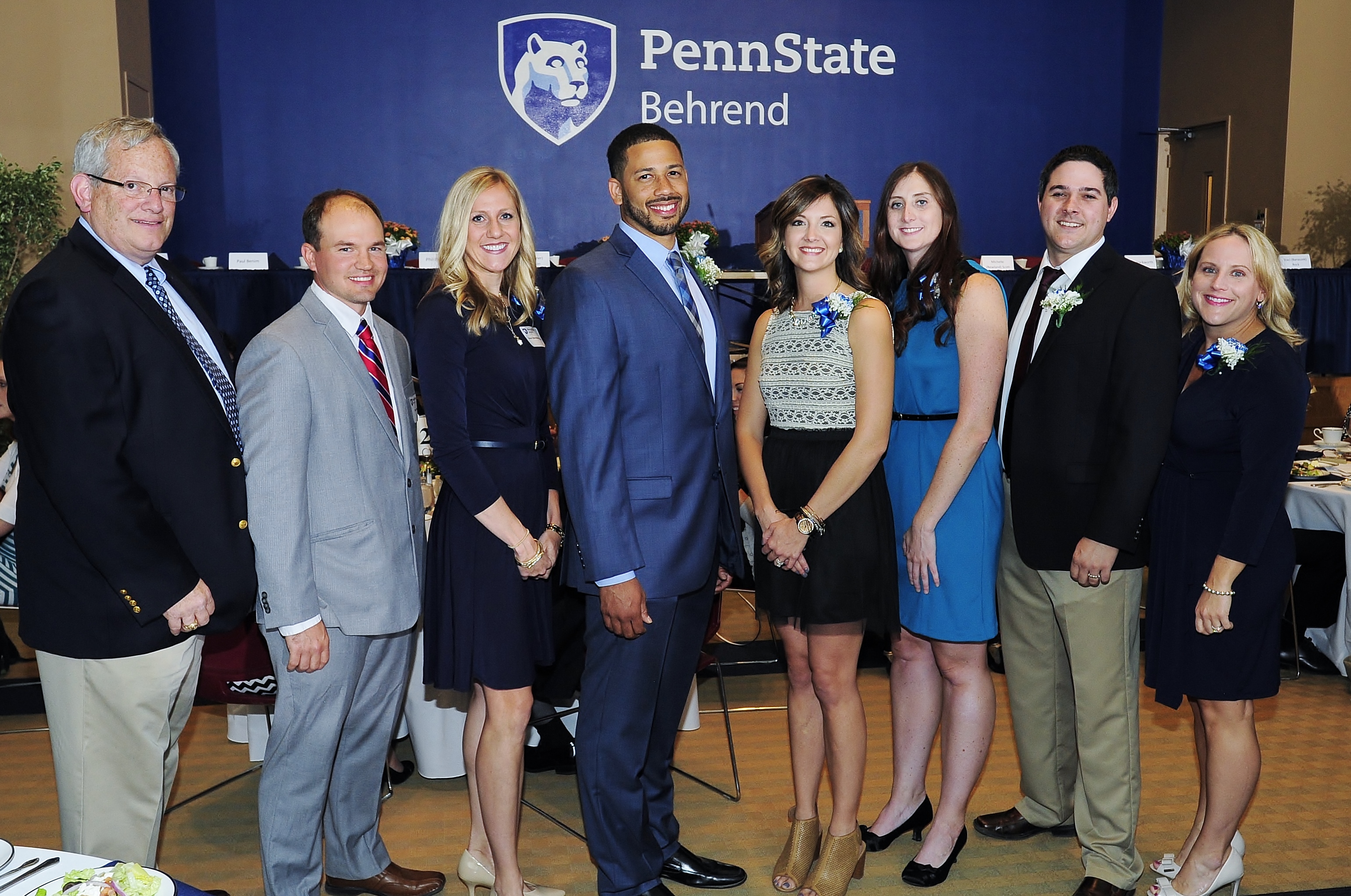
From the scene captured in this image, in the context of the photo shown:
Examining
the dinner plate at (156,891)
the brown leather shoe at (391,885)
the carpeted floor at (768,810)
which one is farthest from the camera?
the carpeted floor at (768,810)

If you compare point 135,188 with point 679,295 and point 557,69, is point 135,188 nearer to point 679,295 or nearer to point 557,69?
point 679,295

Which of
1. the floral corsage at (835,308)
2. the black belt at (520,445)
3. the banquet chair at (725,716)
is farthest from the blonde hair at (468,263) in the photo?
the banquet chair at (725,716)

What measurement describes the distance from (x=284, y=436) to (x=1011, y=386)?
189 cm

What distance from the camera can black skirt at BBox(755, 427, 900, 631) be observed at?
9.11 ft

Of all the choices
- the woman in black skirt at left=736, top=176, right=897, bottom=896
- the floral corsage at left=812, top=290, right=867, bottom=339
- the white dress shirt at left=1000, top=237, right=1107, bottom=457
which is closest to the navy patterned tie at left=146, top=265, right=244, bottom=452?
the woman in black skirt at left=736, top=176, right=897, bottom=896

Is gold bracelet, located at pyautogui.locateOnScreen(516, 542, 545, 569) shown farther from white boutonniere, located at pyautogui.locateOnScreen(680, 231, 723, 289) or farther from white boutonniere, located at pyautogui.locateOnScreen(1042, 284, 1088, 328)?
white boutonniere, located at pyautogui.locateOnScreen(1042, 284, 1088, 328)

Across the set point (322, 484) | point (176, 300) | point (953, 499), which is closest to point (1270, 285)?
point (953, 499)

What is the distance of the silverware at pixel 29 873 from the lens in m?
1.50

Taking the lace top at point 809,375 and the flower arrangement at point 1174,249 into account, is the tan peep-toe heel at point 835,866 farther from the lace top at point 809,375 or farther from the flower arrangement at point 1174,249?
the flower arrangement at point 1174,249

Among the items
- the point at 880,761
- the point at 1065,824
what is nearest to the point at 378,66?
the point at 880,761

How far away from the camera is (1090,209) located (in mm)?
2867

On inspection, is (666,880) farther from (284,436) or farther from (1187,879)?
(284,436)

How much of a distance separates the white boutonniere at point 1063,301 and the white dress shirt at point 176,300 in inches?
81.0

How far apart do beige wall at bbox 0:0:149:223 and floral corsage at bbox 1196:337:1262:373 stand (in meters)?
8.34
